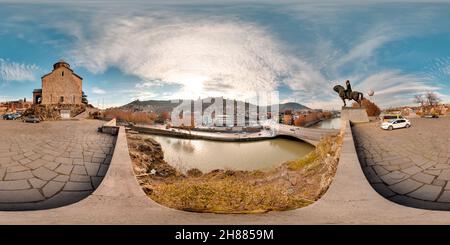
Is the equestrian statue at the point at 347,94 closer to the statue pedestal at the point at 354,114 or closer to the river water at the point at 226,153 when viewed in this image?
the statue pedestal at the point at 354,114

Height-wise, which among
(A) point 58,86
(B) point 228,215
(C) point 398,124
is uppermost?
(A) point 58,86

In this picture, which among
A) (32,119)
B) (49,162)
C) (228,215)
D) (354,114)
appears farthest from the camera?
(354,114)

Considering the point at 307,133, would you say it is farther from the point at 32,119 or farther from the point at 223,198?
the point at 32,119

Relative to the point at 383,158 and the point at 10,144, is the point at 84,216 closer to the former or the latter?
the point at 10,144

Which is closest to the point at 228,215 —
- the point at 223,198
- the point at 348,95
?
the point at 223,198

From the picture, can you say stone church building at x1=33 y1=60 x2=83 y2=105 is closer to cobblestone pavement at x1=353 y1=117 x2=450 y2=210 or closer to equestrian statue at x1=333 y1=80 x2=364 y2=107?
cobblestone pavement at x1=353 y1=117 x2=450 y2=210

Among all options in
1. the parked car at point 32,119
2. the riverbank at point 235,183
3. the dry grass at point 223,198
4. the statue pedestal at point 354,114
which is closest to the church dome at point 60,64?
the parked car at point 32,119
